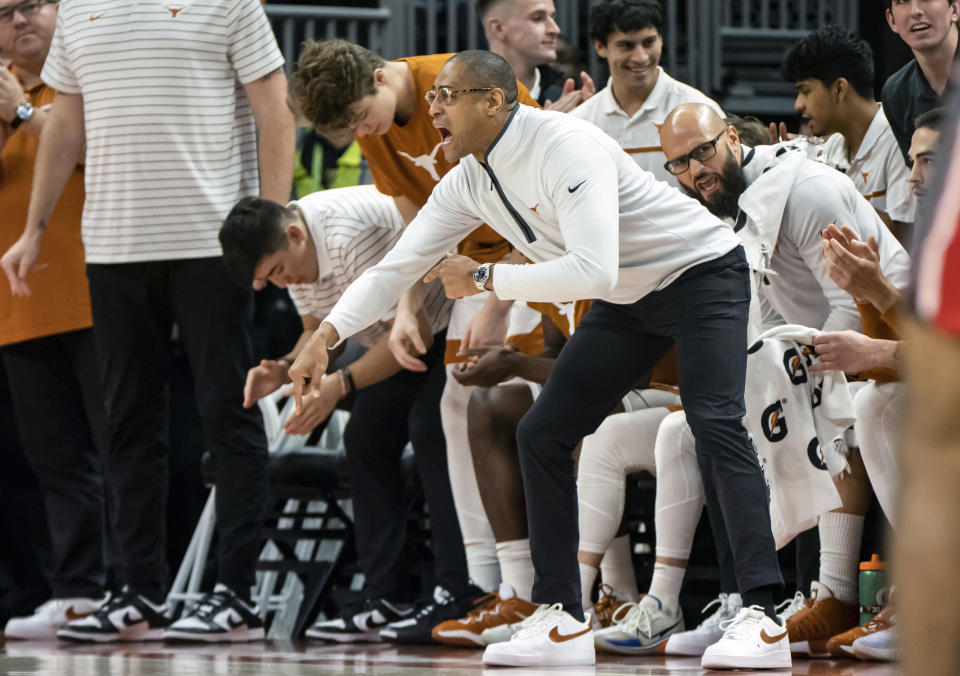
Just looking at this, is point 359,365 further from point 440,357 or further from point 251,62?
point 251,62

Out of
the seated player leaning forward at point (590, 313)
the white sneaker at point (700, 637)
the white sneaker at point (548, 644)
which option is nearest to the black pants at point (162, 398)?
the seated player leaning forward at point (590, 313)

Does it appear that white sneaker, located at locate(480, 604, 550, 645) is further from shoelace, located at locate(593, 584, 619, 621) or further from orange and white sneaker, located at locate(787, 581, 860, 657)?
orange and white sneaker, located at locate(787, 581, 860, 657)

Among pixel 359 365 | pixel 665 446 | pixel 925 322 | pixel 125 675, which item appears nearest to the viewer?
pixel 925 322

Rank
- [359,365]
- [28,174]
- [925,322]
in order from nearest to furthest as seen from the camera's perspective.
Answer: [925,322] < [359,365] < [28,174]

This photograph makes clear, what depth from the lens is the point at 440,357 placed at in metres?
3.92

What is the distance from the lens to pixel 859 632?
3.01 metres

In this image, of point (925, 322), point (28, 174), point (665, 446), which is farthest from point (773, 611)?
point (28, 174)

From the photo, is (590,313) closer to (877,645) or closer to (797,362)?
(797,362)

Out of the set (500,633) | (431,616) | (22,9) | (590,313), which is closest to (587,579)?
(500,633)

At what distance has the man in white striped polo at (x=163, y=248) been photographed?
3748 mm

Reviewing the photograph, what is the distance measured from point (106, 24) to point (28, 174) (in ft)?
2.27

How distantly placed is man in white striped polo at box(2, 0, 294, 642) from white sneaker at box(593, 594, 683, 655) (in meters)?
1.08

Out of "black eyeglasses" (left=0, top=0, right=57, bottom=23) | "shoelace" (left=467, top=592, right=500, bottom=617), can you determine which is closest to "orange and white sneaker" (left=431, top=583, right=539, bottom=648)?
"shoelace" (left=467, top=592, right=500, bottom=617)

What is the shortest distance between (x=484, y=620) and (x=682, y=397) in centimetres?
97
